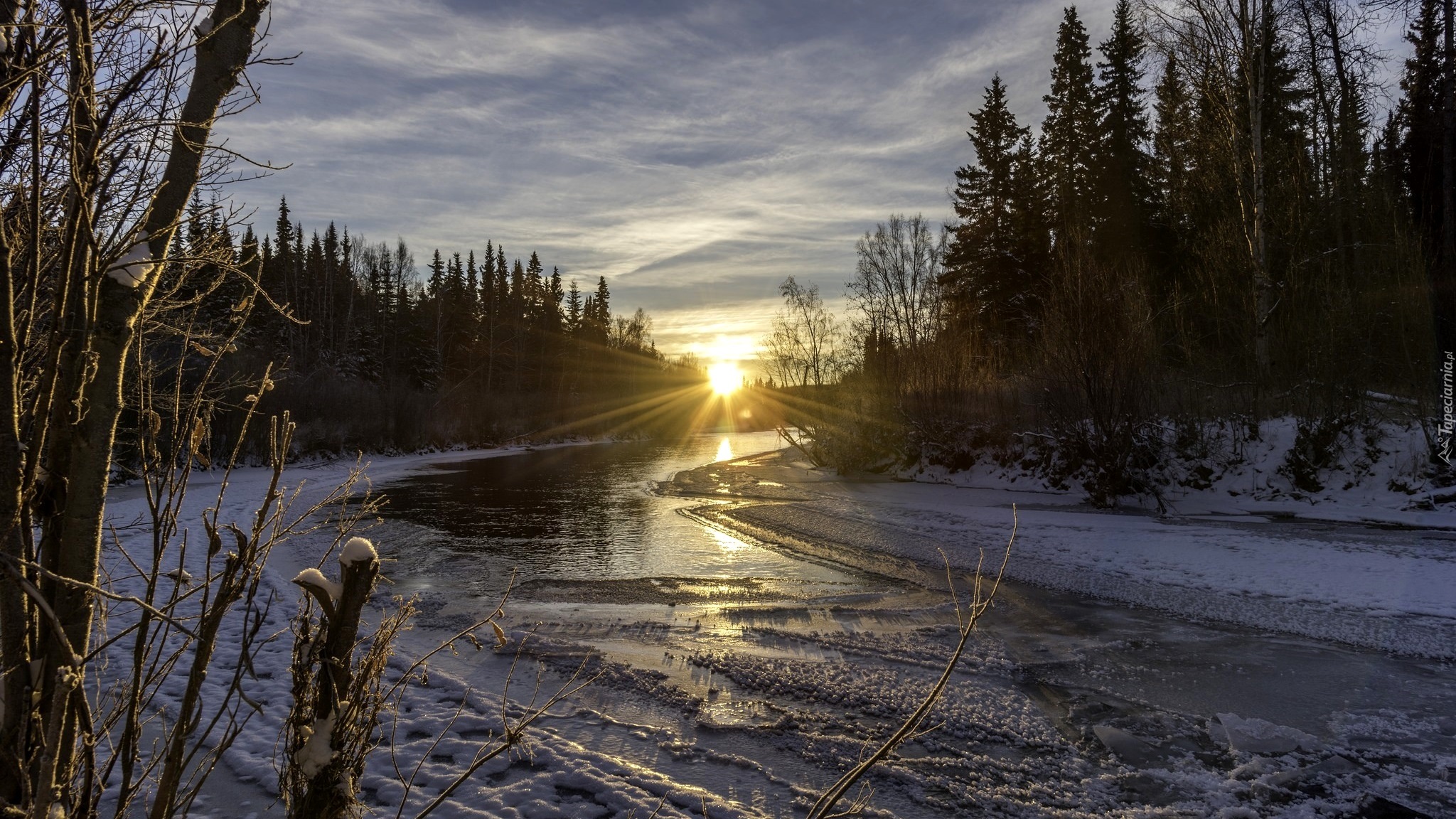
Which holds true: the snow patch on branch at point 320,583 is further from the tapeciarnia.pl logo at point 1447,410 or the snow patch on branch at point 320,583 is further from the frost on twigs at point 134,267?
the tapeciarnia.pl logo at point 1447,410

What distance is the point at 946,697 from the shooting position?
5477 millimetres

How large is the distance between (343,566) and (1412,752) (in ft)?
19.7

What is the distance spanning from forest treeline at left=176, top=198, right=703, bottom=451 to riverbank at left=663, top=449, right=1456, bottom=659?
21.7 meters

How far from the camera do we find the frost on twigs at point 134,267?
5.66ft

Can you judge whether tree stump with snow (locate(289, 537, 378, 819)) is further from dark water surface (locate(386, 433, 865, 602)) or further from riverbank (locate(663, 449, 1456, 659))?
riverbank (locate(663, 449, 1456, 659))

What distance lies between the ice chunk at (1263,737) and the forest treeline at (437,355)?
91.2 feet

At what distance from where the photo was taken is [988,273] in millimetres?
28438

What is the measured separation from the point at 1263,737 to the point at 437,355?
55.0 metres

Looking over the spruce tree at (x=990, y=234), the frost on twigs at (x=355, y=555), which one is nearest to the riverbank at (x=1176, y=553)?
the frost on twigs at (x=355, y=555)

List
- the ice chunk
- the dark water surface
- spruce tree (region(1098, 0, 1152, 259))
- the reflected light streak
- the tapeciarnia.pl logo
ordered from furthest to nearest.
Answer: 1. spruce tree (region(1098, 0, 1152, 259))
2. the tapeciarnia.pl logo
3. the reflected light streak
4. the dark water surface
5. the ice chunk

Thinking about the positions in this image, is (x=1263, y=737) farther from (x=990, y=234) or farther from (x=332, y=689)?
(x=990, y=234)

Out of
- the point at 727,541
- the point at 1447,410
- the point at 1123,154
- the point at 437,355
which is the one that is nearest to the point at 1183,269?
the point at 1123,154

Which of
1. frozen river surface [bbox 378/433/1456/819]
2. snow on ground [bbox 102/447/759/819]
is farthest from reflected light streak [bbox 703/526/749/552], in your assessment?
snow on ground [bbox 102/447/759/819]

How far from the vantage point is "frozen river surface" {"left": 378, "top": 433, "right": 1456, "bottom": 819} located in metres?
4.18
